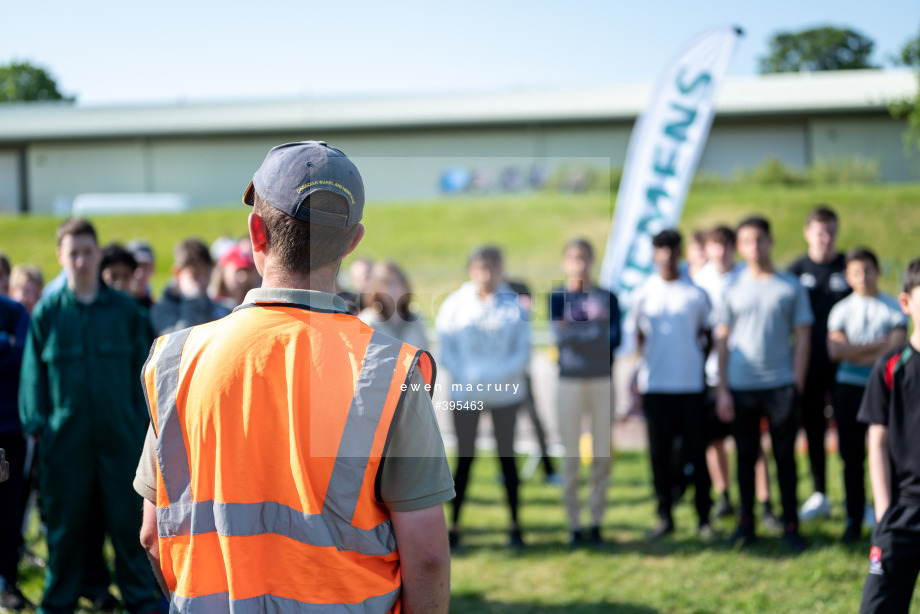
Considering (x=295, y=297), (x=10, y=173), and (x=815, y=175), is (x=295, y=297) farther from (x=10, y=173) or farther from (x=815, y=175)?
(x=10, y=173)

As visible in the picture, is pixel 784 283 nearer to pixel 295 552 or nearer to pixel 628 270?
pixel 628 270

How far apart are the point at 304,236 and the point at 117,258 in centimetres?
428

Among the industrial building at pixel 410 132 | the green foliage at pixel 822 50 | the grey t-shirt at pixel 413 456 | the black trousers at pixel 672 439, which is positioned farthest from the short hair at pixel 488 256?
the green foliage at pixel 822 50

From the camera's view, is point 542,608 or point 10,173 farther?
point 10,173

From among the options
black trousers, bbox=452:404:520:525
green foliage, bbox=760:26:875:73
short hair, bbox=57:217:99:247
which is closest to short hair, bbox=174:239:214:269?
short hair, bbox=57:217:99:247

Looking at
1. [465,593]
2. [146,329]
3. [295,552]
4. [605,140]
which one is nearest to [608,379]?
[465,593]

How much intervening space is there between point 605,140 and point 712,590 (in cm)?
2794

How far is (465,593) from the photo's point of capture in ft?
15.0

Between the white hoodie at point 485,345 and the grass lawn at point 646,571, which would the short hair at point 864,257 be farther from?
the white hoodie at point 485,345

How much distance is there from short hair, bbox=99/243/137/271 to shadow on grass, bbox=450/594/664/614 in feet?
10.8

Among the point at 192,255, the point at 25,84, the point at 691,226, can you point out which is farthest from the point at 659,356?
the point at 25,84

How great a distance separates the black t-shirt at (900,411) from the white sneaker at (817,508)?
278 cm

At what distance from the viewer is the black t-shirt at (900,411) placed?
2980 mm

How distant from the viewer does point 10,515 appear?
4.32m
